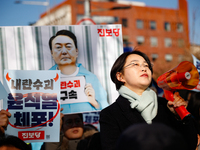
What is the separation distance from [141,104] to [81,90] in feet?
3.27

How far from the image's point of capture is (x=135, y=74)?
2.28 metres

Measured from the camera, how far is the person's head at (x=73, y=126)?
317 centimetres

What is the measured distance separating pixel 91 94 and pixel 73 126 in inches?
19.5

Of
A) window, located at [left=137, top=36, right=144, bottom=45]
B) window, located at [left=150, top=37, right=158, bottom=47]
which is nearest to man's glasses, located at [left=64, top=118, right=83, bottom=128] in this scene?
window, located at [left=137, top=36, right=144, bottom=45]

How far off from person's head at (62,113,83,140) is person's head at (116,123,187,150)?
2228 millimetres

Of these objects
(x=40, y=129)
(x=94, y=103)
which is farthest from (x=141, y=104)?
(x=40, y=129)

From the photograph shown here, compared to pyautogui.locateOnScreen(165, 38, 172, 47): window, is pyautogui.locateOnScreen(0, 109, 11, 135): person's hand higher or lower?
lower

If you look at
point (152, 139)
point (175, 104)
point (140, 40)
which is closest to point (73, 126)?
point (175, 104)

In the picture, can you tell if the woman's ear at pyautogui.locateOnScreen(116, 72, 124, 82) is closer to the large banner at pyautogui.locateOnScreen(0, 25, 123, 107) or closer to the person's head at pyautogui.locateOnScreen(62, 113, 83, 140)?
the large banner at pyautogui.locateOnScreen(0, 25, 123, 107)

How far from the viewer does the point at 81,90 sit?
2.97 meters

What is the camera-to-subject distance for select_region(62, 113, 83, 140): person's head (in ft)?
10.4

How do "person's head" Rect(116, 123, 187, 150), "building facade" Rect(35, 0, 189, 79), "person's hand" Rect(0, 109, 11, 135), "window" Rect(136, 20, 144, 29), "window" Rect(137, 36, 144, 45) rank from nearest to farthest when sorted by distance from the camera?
"person's head" Rect(116, 123, 187, 150) < "person's hand" Rect(0, 109, 11, 135) < "building facade" Rect(35, 0, 189, 79) < "window" Rect(137, 36, 144, 45) < "window" Rect(136, 20, 144, 29)

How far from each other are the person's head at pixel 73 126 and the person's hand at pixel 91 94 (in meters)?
0.36

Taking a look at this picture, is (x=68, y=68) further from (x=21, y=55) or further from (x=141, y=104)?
(x=141, y=104)
